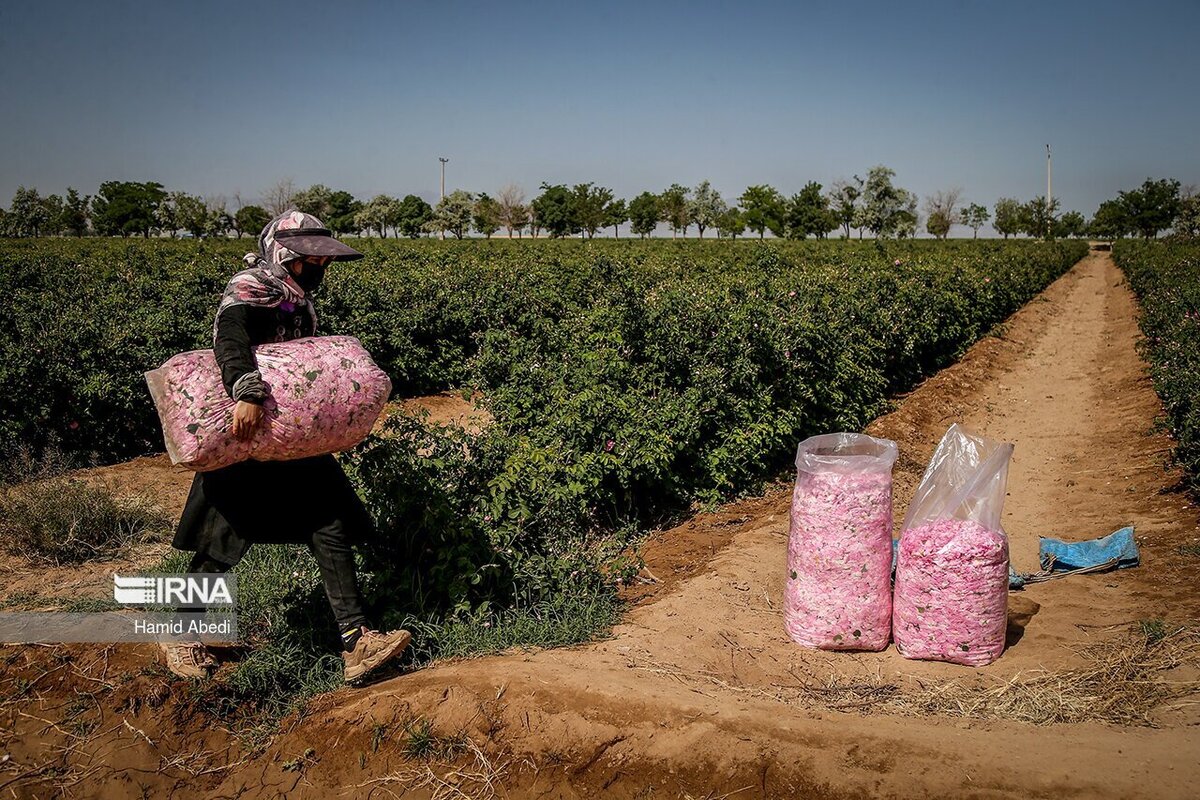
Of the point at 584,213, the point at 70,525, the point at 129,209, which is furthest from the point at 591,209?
the point at 70,525

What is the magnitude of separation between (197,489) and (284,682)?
0.98 metres

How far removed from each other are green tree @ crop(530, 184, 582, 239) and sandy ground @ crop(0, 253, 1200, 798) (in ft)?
241

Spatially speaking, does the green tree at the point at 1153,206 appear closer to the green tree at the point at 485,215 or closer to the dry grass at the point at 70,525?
the green tree at the point at 485,215

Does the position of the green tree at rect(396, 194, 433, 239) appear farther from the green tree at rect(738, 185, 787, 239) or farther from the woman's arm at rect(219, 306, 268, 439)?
the woman's arm at rect(219, 306, 268, 439)

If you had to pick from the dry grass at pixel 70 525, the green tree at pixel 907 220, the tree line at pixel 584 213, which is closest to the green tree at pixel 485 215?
the tree line at pixel 584 213

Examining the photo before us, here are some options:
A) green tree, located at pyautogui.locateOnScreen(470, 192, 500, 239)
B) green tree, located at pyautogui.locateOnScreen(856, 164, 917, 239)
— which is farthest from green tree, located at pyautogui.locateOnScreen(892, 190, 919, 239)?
green tree, located at pyautogui.locateOnScreen(470, 192, 500, 239)

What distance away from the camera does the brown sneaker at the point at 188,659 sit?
3.69 metres

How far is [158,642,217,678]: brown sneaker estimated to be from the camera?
3.69m

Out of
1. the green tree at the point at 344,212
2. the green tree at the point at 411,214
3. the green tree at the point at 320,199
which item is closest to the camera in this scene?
the green tree at the point at 320,199

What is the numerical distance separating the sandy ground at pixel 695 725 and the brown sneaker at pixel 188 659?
0.11 meters

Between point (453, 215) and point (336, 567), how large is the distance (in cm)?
7781

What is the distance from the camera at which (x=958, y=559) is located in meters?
3.98

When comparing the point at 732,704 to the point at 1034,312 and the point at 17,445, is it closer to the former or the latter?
the point at 17,445

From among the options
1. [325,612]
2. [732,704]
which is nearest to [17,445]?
[325,612]
